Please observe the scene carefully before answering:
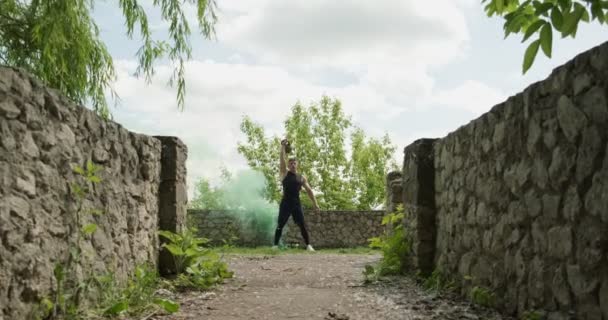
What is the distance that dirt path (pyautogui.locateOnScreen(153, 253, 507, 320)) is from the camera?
496 centimetres

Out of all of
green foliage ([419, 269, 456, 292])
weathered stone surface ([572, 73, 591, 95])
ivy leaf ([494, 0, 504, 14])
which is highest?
ivy leaf ([494, 0, 504, 14])

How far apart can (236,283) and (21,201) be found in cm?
332

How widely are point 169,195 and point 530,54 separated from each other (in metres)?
4.52

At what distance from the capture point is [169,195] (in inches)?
265

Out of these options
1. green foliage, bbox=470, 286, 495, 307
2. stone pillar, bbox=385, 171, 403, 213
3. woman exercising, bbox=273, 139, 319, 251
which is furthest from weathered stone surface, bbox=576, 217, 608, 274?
woman exercising, bbox=273, 139, 319, 251

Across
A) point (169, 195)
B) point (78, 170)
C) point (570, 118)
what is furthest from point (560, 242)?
point (169, 195)

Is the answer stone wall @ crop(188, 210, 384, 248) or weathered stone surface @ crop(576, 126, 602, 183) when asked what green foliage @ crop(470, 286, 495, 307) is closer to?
weathered stone surface @ crop(576, 126, 602, 183)

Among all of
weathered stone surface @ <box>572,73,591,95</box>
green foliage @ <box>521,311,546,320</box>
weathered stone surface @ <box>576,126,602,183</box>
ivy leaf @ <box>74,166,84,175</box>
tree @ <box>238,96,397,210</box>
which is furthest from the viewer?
tree @ <box>238,96,397,210</box>

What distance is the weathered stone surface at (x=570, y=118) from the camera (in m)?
3.55

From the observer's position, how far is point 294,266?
8.36m

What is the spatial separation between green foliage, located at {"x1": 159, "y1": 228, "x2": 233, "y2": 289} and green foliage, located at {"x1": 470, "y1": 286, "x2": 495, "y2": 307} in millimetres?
2653

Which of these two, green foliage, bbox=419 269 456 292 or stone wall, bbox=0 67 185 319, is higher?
stone wall, bbox=0 67 185 319

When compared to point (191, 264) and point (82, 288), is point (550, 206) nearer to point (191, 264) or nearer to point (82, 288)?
point (82, 288)

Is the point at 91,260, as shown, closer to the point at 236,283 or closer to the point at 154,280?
the point at 154,280
